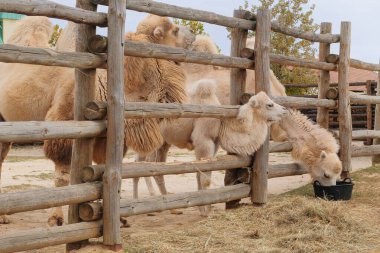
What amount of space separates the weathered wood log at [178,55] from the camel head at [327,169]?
75.2 inches

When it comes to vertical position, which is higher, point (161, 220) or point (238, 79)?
point (238, 79)

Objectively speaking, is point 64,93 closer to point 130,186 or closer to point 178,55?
point 178,55

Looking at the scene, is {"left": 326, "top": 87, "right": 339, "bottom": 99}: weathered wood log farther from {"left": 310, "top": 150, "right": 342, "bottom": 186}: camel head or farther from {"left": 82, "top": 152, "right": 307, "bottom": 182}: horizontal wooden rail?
{"left": 82, "top": 152, "right": 307, "bottom": 182}: horizontal wooden rail

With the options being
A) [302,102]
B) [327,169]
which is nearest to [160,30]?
[302,102]

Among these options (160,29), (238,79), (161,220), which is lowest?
(161,220)

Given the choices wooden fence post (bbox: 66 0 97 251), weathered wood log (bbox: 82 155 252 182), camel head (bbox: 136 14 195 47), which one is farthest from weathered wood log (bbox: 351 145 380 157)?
wooden fence post (bbox: 66 0 97 251)

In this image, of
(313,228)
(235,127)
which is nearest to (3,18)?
(235,127)

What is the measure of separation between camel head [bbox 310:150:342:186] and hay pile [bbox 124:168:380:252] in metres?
0.72

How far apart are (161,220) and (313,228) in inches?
80.9

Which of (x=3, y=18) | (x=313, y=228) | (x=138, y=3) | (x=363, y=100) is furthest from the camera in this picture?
(x=3, y=18)

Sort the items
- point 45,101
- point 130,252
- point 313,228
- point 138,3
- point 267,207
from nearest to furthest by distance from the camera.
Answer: point 130,252 < point 138,3 < point 313,228 < point 45,101 < point 267,207

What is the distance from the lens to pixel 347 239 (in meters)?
5.94

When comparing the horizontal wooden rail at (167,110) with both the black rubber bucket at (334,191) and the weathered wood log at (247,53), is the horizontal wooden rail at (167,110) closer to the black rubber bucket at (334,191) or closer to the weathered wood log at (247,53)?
the weathered wood log at (247,53)

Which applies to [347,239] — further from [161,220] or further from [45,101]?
[45,101]
